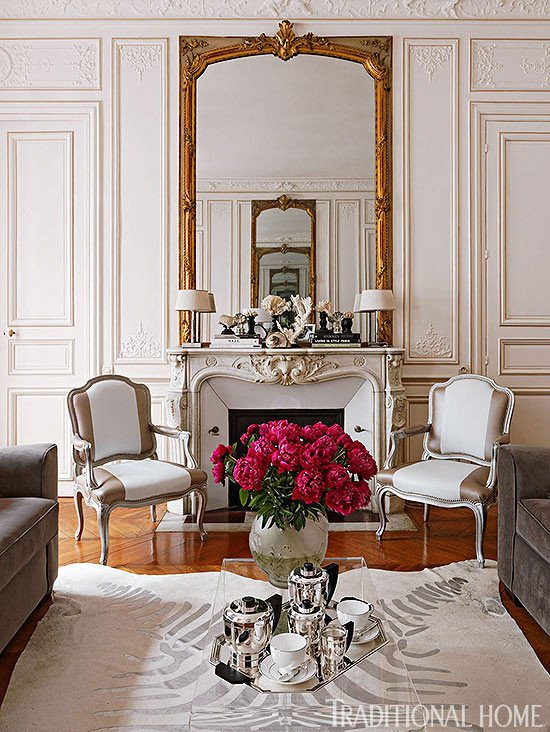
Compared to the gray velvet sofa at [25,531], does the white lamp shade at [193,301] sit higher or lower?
higher

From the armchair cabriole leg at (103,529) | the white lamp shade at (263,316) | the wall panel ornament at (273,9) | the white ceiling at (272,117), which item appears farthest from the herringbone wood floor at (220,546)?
the wall panel ornament at (273,9)

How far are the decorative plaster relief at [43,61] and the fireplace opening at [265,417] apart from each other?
2557 mm

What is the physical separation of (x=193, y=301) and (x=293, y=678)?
308cm

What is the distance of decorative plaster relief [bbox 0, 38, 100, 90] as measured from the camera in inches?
184

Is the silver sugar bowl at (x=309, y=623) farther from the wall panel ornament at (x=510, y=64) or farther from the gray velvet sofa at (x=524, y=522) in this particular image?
the wall panel ornament at (x=510, y=64)

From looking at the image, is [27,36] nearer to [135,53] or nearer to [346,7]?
[135,53]

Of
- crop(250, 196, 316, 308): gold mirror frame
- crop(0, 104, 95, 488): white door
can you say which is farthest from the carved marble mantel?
crop(0, 104, 95, 488): white door

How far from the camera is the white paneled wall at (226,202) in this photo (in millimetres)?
4672

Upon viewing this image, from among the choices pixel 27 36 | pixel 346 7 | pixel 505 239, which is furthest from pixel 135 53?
pixel 505 239

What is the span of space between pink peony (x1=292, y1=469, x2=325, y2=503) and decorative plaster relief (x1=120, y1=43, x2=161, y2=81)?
11.9 ft

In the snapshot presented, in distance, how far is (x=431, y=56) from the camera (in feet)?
15.4

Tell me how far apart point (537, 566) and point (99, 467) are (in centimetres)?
233

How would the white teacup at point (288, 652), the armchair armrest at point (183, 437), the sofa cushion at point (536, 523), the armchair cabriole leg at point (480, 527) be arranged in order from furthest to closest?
the armchair armrest at point (183, 437) < the armchair cabriole leg at point (480, 527) < the sofa cushion at point (536, 523) < the white teacup at point (288, 652)

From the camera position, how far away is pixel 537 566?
259 centimetres
